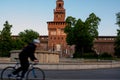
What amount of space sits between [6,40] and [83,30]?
16514 mm

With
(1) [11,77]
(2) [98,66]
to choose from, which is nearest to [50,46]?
(2) [98,66]

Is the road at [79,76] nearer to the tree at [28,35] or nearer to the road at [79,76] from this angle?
the road at [79,76]

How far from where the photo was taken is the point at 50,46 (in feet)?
423

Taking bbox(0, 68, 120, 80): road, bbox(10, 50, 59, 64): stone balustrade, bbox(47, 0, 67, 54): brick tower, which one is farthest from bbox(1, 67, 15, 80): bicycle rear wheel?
bbox(47, 0, 67, 54): brick tower

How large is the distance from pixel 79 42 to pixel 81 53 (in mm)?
4266

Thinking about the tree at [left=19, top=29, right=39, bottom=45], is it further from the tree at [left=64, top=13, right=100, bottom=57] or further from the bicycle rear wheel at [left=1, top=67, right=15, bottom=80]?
the bicycle rear wheel at [left=1, top=67, right=15, bottom=80]

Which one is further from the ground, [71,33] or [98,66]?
[71,33]

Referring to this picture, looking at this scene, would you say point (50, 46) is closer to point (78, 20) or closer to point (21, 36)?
point (21, 36)

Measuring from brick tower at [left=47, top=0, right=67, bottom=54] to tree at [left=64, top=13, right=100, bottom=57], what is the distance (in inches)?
1714

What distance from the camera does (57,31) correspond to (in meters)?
131

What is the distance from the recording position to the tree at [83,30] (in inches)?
3088

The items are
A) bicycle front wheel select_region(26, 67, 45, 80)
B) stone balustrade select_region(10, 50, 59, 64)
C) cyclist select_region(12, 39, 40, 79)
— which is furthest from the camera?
stone balustrade select_region(10, 50, 59, 64)

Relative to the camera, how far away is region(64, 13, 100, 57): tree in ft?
257

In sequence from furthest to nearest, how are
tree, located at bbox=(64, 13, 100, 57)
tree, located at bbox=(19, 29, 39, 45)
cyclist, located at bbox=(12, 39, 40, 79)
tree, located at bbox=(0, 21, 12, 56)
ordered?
tree, located at bbox=(19, 29, 39, 45)
tree, located at bbox=(0, 21, 12, 56)
tree, located at bbox=(64, 13, 100, 57)
cyclist, located at bbox=(12, 39, 40, 79)
